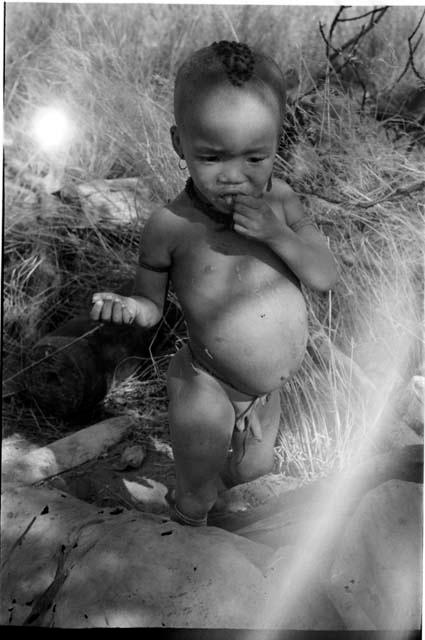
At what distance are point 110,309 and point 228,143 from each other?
351mm

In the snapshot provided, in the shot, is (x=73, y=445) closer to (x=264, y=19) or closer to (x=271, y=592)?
(x=271, y=592)

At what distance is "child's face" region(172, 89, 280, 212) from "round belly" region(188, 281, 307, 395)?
0.19m

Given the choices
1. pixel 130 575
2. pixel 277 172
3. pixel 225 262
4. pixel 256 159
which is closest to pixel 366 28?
pixel 277 172

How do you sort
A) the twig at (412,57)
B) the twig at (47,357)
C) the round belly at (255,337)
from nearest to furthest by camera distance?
the round belly at (255,337) → the twig at (412,57) → the twig at (47,357)

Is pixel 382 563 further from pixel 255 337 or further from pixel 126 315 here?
pixel 126 315

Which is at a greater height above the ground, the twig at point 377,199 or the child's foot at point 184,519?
the twig at point 377,199

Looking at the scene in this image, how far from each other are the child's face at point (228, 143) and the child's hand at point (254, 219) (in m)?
0.02

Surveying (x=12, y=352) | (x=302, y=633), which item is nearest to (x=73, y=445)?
(x=12, y=352)

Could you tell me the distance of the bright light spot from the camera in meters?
1.56

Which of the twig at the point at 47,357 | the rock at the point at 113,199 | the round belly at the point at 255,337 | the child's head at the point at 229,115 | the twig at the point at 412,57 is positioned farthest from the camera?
the rock at the point at 113,199

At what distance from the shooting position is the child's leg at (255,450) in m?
1.54

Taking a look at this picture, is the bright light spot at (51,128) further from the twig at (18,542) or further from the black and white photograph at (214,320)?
the twig at (18,542)

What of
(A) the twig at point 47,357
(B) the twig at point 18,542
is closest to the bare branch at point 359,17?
(A) the twig at point 47,357

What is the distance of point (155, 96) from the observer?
1854 millimetres
